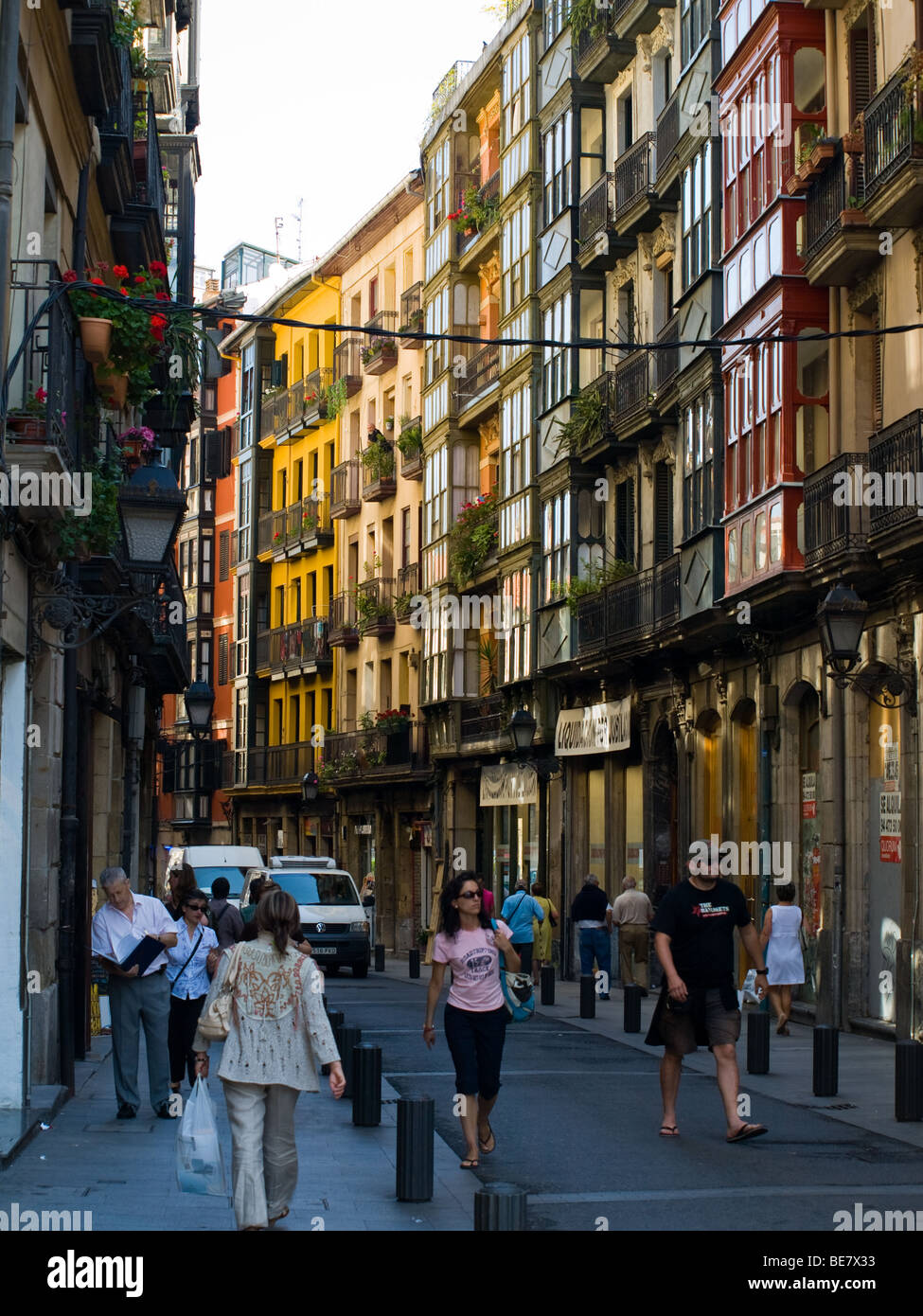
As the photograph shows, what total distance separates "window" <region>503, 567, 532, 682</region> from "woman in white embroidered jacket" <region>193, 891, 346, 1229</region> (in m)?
29.4

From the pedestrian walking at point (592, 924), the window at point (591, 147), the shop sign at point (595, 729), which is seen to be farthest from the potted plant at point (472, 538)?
the pedestrian walking at point (592, 924)

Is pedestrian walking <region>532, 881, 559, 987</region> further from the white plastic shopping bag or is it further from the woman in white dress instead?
the white plastic shopping bag

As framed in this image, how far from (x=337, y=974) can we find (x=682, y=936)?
82.5 ft

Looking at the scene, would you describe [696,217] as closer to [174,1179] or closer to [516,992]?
[516,992]

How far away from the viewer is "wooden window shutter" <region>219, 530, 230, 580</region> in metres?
73.2

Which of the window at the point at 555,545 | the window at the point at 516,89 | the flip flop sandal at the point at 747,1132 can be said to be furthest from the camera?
the window at the point at 516,89

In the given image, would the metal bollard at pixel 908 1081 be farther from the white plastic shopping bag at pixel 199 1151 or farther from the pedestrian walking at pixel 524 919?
the pedestrian walking at pixel 524 919

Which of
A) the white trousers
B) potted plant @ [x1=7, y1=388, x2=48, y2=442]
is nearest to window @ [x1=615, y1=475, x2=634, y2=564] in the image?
potted plant @ [x1=7, y1=388, x2=48, y2=442]

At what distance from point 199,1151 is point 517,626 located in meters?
30.7

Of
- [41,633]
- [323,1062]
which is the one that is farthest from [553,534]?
[323,1062]

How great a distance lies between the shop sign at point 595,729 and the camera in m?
33.0

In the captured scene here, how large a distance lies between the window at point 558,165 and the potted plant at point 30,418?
83.3ft

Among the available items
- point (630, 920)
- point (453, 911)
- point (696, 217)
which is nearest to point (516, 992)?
point (453, 911)

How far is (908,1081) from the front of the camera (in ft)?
45.3
